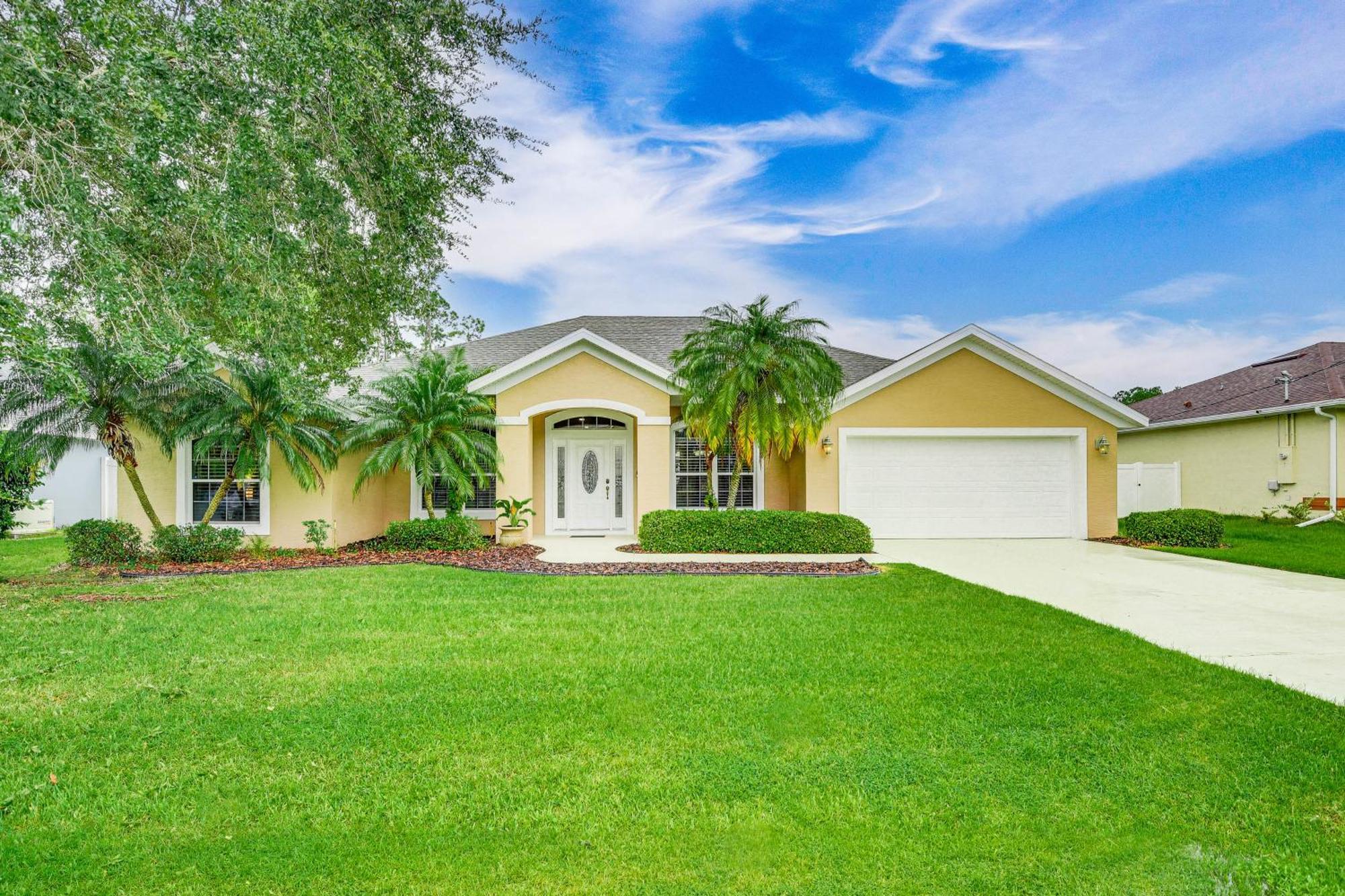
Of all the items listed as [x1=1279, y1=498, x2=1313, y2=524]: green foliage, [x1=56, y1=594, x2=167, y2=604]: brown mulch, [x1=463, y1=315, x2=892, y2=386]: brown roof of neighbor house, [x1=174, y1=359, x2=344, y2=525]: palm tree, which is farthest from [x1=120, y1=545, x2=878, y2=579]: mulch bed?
[x1=1279, y1=498, x2=1313, y2=524]: green foliage

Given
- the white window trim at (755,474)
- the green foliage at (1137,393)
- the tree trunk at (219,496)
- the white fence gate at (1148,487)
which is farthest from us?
the green foliage at (1137,393)

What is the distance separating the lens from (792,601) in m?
8.05

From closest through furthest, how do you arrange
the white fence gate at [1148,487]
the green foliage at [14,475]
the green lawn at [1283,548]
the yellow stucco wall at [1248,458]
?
1. the green foliage at [14,475]
2. the green lawn at [1283,548]
3. the yellow stucco wall at [1248,458]
4. the white fence gate at [1148,487]

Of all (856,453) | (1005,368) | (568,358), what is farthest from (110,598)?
(1005,368)

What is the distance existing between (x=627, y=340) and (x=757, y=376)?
291 inches

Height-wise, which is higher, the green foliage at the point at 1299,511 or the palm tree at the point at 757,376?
the palm tree at the point at 757,376

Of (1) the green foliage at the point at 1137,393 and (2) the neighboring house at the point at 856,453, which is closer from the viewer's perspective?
(2) the neighboring house at the point at 856,453

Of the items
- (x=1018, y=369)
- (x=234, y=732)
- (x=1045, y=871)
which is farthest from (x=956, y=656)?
(x=1018, y=369)

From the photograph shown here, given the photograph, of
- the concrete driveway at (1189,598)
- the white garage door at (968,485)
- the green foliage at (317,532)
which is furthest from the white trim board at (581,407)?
the concrete driveway at (1189,598)

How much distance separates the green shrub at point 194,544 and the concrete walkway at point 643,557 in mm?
5291

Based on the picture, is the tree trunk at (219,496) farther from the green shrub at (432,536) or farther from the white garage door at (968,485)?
the white garage door at (968,485)

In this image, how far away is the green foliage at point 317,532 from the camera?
13.1m

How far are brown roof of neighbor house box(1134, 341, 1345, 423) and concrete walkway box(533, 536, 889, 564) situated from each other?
14.8m

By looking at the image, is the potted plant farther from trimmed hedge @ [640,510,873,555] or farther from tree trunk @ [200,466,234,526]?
tree trunk @ [200,466,234,526]
